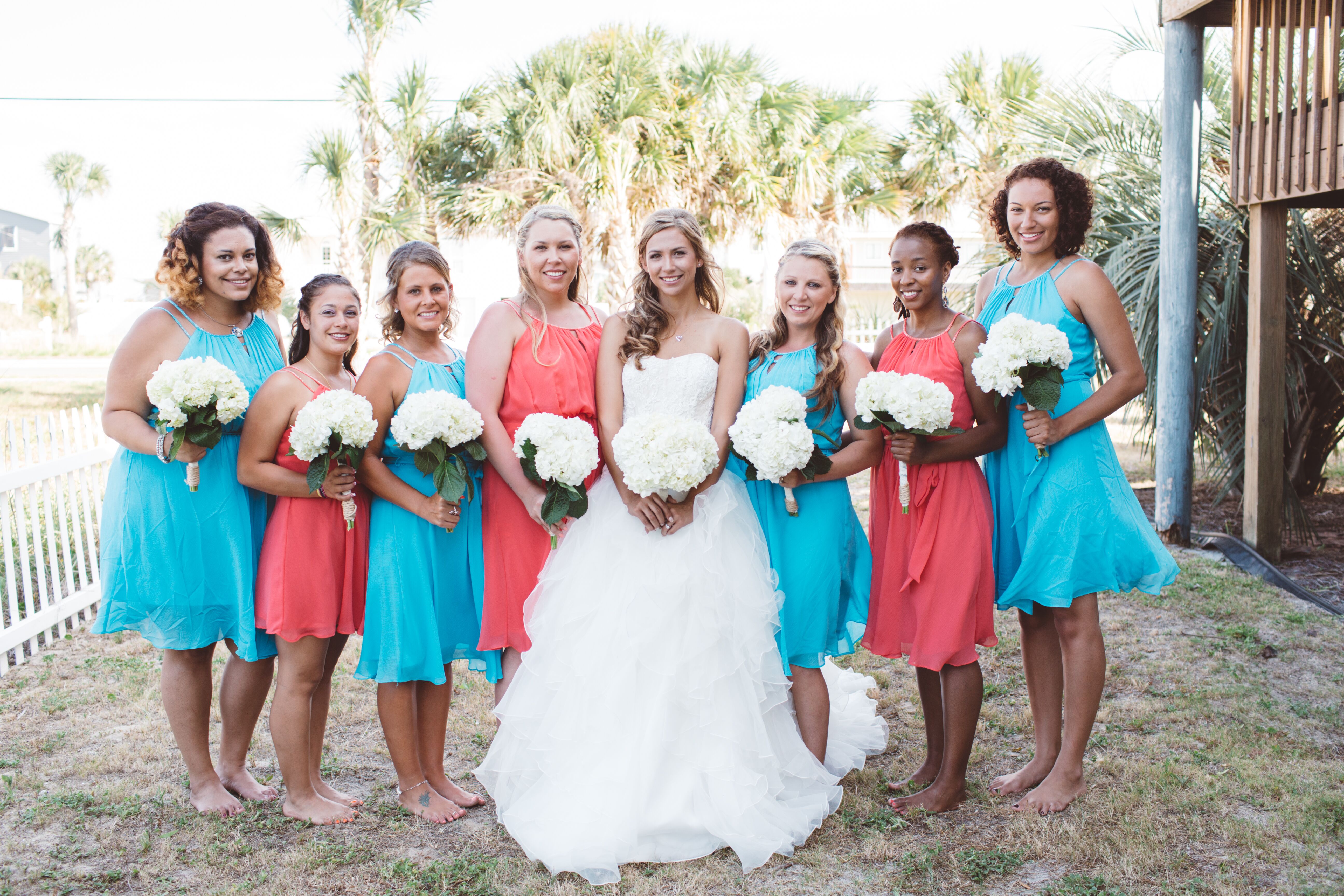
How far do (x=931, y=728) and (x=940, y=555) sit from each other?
0.92 m

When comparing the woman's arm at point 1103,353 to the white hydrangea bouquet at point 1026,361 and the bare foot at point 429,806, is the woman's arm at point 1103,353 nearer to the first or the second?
the white hydrangea bouquet at point 1026,361

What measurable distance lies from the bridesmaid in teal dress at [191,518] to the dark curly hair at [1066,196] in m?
3.37

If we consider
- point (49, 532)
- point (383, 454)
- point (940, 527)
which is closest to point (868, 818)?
point (940, 527)

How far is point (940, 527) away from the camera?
152 inches

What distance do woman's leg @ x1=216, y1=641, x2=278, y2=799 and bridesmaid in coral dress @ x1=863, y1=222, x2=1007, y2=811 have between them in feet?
8.77

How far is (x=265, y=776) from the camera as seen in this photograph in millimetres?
4465

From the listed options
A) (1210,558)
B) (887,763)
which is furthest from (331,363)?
(1210,558)

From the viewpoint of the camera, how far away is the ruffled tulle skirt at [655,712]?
359 centimetres

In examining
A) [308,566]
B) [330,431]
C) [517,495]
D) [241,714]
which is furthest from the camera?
[241,714]

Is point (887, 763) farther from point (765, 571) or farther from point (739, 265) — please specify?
point (739, 265)

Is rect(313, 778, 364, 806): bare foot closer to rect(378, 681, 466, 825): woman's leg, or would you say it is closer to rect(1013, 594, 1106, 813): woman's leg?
rect(378, 681, 466, 825): woman's leg

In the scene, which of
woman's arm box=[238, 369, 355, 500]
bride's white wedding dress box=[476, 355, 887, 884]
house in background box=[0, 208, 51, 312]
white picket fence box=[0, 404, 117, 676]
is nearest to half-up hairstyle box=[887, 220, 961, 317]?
bride's white wedding dress box=[476, 355, 887, 884]

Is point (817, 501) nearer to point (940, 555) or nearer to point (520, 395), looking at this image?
point (940, 555)

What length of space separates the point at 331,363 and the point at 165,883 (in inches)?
83.3
